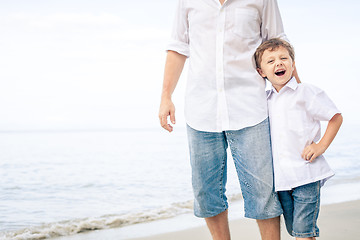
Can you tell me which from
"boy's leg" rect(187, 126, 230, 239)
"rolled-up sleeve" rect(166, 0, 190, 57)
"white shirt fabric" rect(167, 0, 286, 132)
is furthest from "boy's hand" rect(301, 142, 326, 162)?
"rolled-up sleeve" rect(166, 0, 190, 57)

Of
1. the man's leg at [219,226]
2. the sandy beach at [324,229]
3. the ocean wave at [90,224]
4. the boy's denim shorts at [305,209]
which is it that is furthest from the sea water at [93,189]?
the boy's denim shorts at [305,209]

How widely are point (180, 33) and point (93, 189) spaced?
4.62m

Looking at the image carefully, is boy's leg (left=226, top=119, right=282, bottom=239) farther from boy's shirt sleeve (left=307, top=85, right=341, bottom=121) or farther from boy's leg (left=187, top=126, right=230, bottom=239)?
boy's shirt sleeve (left=307, top=85, right=341, bottom=121)

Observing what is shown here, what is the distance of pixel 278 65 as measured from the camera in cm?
174

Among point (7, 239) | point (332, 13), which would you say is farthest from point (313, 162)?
point (332, 13)

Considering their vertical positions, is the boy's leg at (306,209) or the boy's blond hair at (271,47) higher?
the boy's blond hair at (271,47)

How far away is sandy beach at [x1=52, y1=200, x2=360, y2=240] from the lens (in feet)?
9.91

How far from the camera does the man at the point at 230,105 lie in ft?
5.78

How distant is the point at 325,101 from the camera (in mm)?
1693

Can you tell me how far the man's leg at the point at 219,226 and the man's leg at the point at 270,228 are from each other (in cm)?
23

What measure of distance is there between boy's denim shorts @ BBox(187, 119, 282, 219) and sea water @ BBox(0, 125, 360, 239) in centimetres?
215

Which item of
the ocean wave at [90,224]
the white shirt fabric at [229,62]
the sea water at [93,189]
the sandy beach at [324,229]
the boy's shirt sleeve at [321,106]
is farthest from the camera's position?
the sea water at [93,189]

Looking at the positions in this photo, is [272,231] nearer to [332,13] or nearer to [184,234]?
[184,234]

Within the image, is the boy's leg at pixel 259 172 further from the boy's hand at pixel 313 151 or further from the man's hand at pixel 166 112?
the man's hand at pixel 166 112
